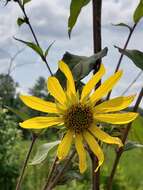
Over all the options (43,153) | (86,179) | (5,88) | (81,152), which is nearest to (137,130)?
(43,153)

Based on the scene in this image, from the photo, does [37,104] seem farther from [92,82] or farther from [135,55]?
[135,55]

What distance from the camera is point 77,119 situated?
2.36 ft

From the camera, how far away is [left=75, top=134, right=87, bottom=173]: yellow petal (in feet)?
2.13

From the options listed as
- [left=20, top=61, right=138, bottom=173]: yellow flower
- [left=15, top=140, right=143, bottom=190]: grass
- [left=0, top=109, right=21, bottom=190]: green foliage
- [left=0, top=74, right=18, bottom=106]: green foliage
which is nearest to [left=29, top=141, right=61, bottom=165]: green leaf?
[left=20, top=61, right=138, bottom=173]: yellow flower

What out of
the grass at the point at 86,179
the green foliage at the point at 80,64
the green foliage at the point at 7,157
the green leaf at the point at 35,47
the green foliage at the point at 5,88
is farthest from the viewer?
the green foliage at the point at 7,157

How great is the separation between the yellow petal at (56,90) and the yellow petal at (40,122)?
23mm

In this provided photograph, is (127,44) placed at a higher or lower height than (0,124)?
higher

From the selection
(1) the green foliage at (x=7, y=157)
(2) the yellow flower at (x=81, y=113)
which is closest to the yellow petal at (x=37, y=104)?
(2) the yellow flower at (x=81, y=113)

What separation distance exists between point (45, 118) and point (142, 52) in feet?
0.69

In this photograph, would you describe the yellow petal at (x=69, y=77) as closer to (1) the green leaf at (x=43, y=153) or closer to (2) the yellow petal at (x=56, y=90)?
(2) the yellow petal at (x=56, y=90)

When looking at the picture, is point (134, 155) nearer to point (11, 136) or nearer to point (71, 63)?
point (11, 136)

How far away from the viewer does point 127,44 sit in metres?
0.81

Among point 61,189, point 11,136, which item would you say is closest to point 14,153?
point 11,136

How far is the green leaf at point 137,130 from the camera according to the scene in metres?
0.87
